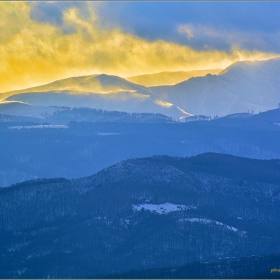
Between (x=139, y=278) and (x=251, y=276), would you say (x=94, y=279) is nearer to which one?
(x=139, y=278)

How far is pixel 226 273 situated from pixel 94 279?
63.3ft

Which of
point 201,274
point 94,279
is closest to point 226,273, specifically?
point 201,274

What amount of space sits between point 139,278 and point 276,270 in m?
19.8

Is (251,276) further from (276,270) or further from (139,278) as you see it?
(139,278)

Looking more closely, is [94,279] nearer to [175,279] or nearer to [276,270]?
[175,279]

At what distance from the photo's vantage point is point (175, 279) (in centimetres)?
19525

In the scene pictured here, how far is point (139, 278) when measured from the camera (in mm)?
197000

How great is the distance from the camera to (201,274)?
199 metres

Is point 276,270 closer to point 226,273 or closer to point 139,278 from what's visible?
point 226,273

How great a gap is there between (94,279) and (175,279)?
12341 mm

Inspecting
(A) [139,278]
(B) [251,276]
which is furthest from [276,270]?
(A) [139,278]

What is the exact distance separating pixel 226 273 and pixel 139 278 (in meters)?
12.8

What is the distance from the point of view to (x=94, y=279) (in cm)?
19900

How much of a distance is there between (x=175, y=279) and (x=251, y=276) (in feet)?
35.8
